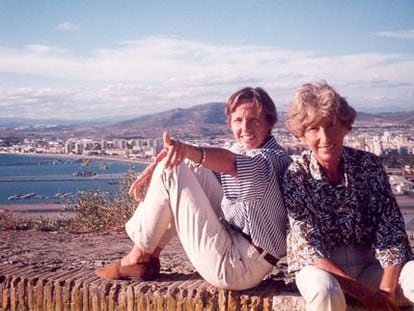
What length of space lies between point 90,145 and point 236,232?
33.4m

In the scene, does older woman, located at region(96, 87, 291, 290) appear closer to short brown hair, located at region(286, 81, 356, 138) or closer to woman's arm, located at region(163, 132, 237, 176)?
woman's arm, located at region(163, 132, 237, 176)

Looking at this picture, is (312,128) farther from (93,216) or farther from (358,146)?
(93,216)

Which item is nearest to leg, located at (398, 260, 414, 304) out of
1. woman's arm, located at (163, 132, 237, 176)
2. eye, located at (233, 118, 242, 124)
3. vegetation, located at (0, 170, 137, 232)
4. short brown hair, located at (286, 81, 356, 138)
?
short brown hair, located at (286, 81, 356, 138)

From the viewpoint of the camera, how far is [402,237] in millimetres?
3107

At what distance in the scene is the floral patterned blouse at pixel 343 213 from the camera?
10.0 ft

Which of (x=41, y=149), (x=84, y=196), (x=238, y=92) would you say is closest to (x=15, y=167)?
(x=41, y=149)

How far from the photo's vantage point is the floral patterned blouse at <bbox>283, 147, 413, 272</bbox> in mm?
3059

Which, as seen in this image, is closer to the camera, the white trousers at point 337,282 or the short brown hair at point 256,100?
the white trousers at point 337,282

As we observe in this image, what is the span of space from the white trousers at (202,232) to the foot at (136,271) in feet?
1.26

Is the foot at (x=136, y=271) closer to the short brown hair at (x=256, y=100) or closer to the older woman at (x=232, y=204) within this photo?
the older woman at (x=232, y=204)

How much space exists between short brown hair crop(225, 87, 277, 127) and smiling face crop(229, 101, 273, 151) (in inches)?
0.7

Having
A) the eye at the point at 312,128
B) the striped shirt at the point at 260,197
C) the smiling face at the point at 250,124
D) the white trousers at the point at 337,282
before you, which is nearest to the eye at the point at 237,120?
the smiling face at the point at 250,124

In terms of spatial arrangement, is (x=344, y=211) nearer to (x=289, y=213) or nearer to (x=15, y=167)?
(x=289, y=213)

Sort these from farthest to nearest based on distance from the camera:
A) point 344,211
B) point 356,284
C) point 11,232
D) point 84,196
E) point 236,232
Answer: point 84,196 < point 11,232 < point 236,232 < point 344,211 < point 356,284
